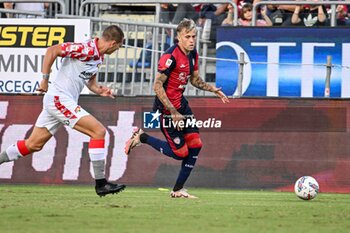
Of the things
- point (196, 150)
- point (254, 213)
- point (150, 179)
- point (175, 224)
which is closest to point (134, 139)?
point (196, 150)

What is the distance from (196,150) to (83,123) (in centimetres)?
182

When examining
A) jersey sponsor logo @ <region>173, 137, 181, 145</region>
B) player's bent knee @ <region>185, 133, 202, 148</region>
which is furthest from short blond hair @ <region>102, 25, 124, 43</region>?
player's bent knee @ <region>185, 133, 202, 148</region>

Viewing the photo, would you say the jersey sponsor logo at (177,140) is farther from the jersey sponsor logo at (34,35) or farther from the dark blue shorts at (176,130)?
the jersey sponsor logo at (34,35)

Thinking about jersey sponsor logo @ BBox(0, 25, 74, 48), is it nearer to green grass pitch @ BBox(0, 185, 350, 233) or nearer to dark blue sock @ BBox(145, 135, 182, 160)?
green grass pitch @ BBox(0, 185, 350, 233)

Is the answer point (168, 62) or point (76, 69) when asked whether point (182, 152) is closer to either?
point (168, 62)

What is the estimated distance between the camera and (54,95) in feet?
44.0

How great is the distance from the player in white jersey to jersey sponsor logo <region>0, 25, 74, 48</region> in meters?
5.18

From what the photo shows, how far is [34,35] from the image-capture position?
62.0 feet

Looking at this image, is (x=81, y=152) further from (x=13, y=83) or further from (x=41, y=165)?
(x=13, y=83)

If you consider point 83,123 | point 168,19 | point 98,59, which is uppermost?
point 168,19

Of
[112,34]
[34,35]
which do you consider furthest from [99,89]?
[34,35]

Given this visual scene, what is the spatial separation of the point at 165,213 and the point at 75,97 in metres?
2.95

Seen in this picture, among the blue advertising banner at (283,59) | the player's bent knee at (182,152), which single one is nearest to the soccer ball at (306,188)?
the player's bent knee at (182,152)

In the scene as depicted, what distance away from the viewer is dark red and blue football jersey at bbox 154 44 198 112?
1388 cm
